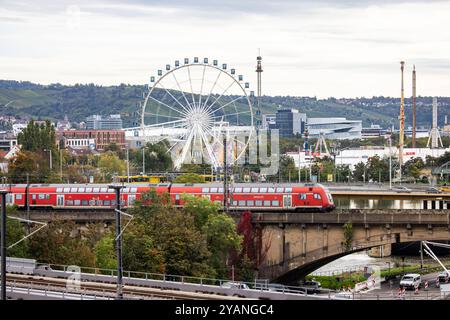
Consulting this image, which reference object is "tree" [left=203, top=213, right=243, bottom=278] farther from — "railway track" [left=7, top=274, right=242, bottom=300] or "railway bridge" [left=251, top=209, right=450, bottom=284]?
"railway track" [left=7, top=274, right=242, bottom=300]

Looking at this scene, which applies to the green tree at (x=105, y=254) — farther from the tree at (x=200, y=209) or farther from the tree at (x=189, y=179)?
the tree at (x=189, y=179)

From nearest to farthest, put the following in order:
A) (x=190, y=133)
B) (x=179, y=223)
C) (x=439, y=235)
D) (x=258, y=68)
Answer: (x=179, y=223) → (x=439, y=235) → (x=190, y=133) → (x=258, y=68)

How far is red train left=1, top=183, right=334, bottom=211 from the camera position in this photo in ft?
284

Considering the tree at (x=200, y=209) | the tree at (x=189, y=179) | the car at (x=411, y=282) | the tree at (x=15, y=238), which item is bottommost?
the car at (x=411, y=282)

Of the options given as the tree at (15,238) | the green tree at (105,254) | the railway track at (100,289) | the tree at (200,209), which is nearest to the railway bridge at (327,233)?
the tree at (200,209)

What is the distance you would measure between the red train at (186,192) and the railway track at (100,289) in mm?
31126

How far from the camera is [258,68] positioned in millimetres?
141500

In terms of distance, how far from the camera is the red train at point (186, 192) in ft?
284

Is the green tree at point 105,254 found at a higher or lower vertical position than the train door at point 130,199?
lower

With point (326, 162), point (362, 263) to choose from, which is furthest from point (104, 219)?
point (326, 162)

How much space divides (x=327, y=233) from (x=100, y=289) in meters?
33.9

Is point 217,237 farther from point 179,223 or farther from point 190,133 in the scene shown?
point 190,133
